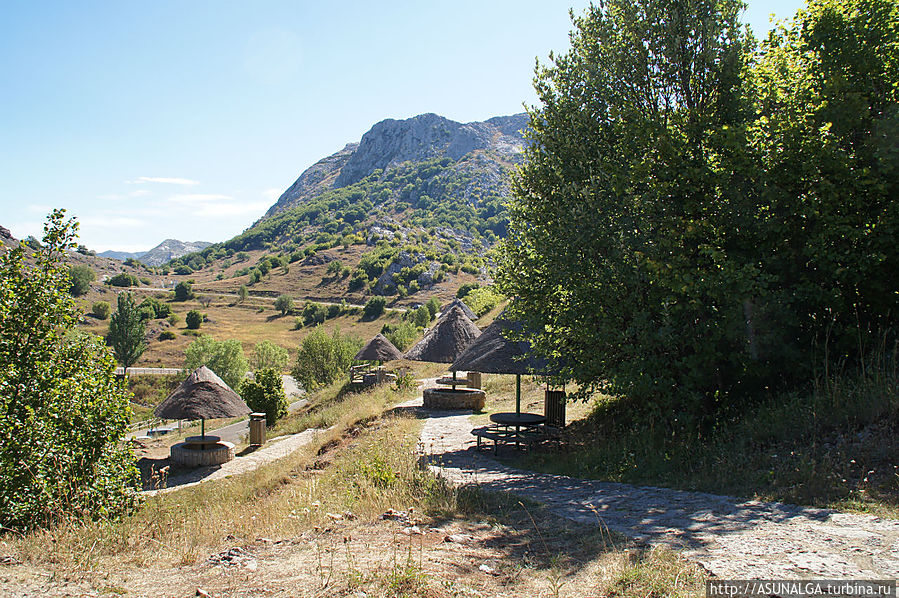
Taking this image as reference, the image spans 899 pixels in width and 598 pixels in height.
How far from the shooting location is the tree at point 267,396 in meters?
24.3

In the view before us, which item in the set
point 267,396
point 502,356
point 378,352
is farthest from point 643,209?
point 267,396

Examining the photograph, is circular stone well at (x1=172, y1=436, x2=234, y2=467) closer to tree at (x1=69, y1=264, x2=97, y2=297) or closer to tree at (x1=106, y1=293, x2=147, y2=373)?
tree at (x1=106, y1=293, x2=147, y2=373)

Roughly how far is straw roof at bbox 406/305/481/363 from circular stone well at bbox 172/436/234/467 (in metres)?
6.75

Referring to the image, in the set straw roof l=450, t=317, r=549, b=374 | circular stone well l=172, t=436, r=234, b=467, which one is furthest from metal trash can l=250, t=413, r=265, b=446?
straw roof l=450, t=317, r=549, b=374

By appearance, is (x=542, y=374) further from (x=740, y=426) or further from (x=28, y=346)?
(x=28, y=346)

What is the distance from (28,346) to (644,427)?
9094mm

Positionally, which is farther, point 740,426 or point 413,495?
point 740,426

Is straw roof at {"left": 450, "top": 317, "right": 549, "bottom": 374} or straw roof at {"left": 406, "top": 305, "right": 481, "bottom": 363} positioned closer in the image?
straw roof at {"left": 450, "top": 317, "right": 549, "bottom": 374}

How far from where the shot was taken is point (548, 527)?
539 cm

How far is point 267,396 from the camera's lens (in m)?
24.4

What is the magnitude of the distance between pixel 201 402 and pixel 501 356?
1003cm

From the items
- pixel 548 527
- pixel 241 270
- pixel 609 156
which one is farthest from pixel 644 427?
pixel 241 270

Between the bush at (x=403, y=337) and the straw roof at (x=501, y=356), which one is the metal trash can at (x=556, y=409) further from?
the bush at (x=403, y=337)

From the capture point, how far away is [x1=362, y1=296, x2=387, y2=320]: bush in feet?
316
